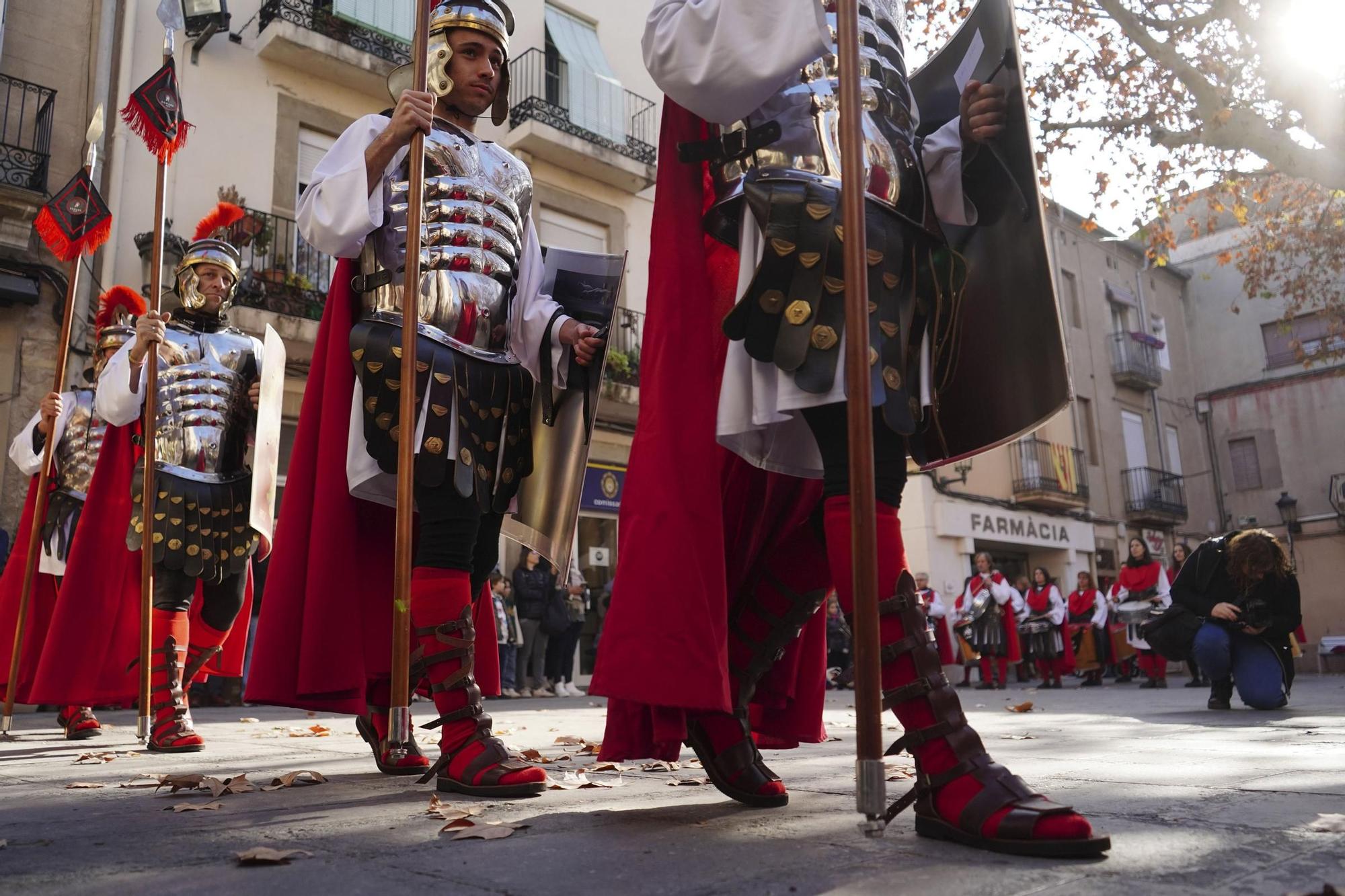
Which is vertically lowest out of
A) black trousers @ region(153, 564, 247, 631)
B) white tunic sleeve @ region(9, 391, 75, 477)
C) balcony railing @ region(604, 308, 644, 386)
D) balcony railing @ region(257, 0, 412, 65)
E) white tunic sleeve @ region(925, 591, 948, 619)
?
black trousers @ region(153, 564, 247, 631)

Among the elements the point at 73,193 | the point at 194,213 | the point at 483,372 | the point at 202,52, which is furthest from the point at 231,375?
the point at 202,52

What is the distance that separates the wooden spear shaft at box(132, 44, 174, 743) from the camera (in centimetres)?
408

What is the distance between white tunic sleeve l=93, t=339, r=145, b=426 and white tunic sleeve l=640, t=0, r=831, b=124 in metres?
3.40

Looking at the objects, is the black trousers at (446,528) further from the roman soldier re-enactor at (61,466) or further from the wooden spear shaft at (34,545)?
the roman soldier re-enactor at (61,466)

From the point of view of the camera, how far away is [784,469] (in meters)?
2.35

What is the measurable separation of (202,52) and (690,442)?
11.6 metres

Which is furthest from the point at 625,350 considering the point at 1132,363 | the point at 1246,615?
the point at 1132,363

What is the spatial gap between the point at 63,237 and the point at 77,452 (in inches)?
47.2

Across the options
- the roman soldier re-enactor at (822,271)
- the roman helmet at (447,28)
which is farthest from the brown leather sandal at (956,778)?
the roman helmet at (447,28)

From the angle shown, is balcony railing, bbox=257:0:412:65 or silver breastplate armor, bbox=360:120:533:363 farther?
balcony railing, bbox=257:0:412:65

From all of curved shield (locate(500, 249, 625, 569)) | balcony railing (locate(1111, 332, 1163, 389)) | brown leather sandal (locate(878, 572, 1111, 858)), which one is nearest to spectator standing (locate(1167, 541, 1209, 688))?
curved shield (locate(500, 249, 625, 569))

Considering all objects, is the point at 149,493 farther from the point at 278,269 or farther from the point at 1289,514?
the point at 1289,514

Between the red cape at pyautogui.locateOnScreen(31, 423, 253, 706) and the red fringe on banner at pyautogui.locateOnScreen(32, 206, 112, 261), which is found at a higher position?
the red fringe on banner at pyautogui.locateOnScreen(32, 206, 112, 261)

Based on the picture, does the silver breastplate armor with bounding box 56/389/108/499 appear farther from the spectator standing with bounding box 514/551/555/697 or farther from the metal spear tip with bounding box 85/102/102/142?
the spectator standing with bounding box 514/551/555/697
